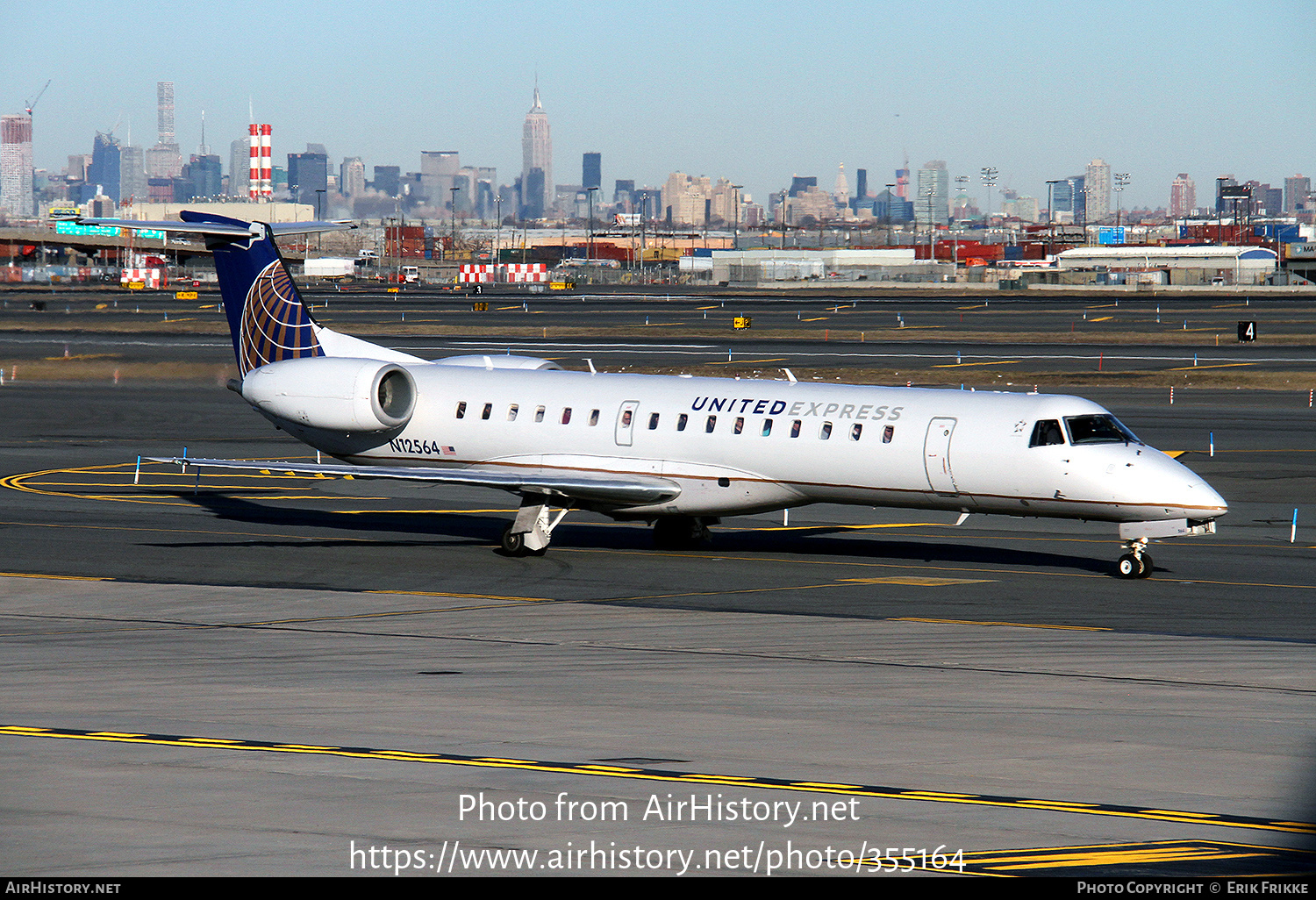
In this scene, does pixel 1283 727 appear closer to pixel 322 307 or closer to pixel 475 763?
pixel 475 763

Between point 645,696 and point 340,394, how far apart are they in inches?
614

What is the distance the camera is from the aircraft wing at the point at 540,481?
27906 mm

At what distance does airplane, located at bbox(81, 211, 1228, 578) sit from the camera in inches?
1009

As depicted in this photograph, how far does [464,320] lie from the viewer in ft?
360

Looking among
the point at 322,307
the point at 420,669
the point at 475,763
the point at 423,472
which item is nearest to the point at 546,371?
the point at 423,472

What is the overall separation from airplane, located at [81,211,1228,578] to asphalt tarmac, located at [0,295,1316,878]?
1.29 metres

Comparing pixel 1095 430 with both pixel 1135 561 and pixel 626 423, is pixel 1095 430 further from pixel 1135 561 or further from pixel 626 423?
pixel 626 423

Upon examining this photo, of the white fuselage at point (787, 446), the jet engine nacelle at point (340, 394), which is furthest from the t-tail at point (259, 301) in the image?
the white fuselage at point (787, 446)

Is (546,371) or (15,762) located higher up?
(546,371)

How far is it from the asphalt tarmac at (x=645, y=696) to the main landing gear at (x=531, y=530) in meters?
0.40

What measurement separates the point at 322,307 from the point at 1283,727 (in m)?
119

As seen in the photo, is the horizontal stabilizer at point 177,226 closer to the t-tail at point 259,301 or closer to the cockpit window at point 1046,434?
the t-tail at point 259,301

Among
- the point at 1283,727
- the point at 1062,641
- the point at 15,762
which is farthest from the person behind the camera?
the point at 1062,641

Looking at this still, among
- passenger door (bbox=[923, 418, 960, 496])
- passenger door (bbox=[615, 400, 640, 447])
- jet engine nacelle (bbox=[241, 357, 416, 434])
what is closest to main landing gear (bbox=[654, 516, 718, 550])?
passenger door (bbox=[615, 400, 640, 447])
